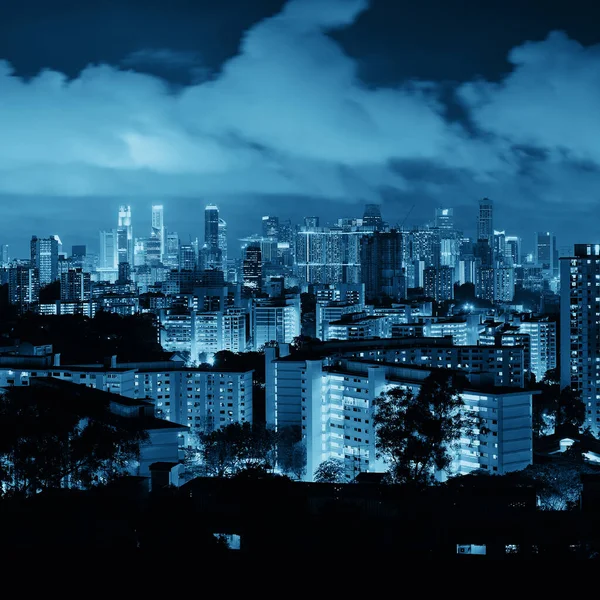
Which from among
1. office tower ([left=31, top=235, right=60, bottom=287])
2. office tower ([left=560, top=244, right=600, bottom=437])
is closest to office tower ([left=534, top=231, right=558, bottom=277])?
office tower ([left=31, top=235, right=60, bottom=287])

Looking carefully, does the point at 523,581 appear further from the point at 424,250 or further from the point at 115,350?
the point at 424,250

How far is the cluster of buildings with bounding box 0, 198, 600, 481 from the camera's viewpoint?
10001mm

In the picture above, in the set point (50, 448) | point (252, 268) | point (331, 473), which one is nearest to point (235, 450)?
point (331, 473)

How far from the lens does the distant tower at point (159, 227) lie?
53.7 meters

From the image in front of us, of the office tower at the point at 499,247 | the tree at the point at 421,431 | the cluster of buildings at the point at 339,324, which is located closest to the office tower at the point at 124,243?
the cluster of buildings at the point at 339,324

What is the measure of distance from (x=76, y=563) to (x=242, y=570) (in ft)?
2.44

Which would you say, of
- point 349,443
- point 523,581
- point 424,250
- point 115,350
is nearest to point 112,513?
point 523,581

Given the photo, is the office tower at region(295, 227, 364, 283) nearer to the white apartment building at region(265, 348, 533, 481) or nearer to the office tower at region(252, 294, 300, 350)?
the office tower at region(252, 294, 300, 350)

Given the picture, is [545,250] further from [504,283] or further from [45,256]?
[45,256]

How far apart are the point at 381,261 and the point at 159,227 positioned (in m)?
22.1

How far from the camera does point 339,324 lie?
21.1m

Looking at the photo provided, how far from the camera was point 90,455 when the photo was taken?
19.4 feet

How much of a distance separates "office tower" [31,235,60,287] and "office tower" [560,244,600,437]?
27.6 metres

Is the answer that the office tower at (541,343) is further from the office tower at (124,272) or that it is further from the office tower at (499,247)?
the office tower at (124,272)
